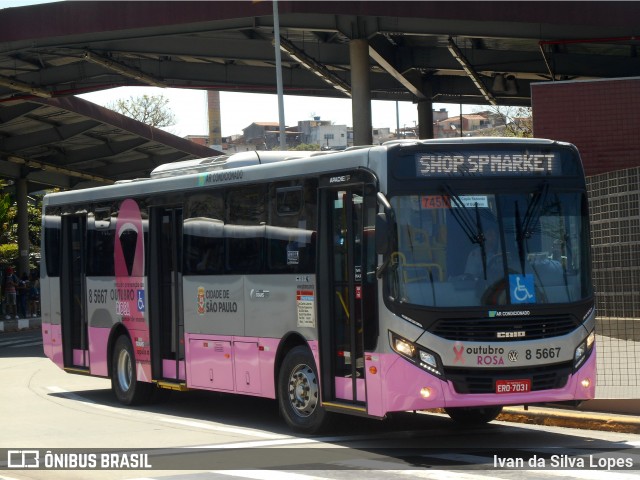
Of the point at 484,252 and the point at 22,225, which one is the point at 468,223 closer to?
the point at 484,252

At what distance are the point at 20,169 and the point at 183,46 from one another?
23.7 meters

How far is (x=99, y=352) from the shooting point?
18.8 metres

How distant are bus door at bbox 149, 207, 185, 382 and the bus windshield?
534 cm

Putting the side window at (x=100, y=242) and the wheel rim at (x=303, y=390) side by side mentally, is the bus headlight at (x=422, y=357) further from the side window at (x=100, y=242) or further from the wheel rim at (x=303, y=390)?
the side window at (x=100, y=242)

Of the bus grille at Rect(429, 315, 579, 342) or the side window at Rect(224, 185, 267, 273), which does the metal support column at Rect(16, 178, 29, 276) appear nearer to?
the side window at Rect(224, 185, 267, 273)

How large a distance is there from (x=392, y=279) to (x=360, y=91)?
63.8 ft

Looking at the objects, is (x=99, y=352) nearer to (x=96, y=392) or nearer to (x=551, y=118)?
(x=96, y=392)

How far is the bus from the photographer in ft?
38.8

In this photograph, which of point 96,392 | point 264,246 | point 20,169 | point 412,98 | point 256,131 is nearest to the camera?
point 264,246

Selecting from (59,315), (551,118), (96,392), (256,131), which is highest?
(256,131)

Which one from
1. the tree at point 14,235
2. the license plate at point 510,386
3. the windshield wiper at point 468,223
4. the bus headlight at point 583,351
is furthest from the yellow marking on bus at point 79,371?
the tree at point 14,235

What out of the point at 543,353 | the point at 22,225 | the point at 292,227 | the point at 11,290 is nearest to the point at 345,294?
the point at 292,227

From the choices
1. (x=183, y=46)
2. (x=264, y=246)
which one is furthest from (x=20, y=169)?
(x=264, y=246)

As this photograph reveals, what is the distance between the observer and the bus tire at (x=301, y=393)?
13.4 metres
